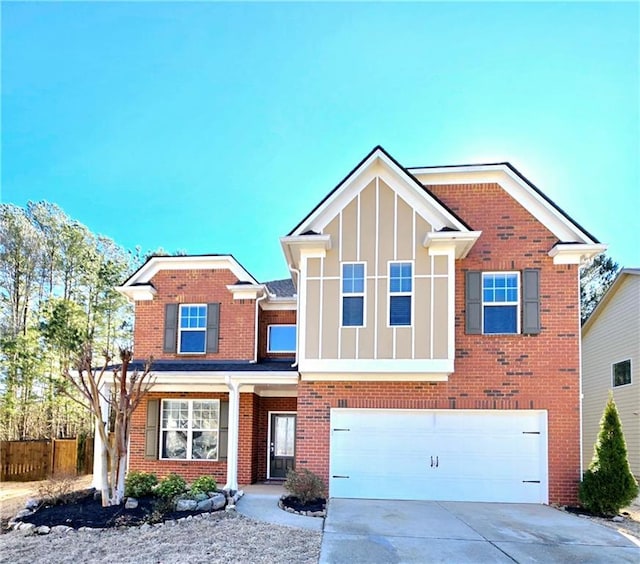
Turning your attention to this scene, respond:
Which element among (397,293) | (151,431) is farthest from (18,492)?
(397,293)

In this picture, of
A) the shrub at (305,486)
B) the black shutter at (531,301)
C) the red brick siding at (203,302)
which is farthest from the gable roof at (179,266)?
the black shutter at (531,301)

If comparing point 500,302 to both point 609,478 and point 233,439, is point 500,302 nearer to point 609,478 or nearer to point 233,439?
point 609,478

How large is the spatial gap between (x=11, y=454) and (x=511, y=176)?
16.7 meters

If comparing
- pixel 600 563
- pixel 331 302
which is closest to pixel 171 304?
pixel 331 302

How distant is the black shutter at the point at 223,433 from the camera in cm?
1415

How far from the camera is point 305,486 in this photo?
11.0 m

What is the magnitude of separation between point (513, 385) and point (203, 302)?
8.39m

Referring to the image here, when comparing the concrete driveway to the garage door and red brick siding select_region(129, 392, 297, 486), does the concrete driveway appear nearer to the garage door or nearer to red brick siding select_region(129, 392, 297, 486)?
the garage door

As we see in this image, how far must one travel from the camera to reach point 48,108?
47.1ft

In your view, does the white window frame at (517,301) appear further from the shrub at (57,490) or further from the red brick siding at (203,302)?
the shrub at (57,490)

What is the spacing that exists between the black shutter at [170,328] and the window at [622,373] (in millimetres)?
13941

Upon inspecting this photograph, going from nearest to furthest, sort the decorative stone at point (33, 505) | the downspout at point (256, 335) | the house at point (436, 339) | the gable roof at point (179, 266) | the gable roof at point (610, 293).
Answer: the decorative stone at point (33, 505) < the house at point (436, 339) < the downspout at point (256, 335) < the gable roof at point (179, 266) < the gable roof at point (610, 293)

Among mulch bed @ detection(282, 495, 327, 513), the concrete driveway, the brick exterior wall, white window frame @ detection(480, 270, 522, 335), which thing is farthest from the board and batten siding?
the concrete driveway

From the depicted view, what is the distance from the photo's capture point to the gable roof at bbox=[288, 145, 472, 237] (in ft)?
38.5
